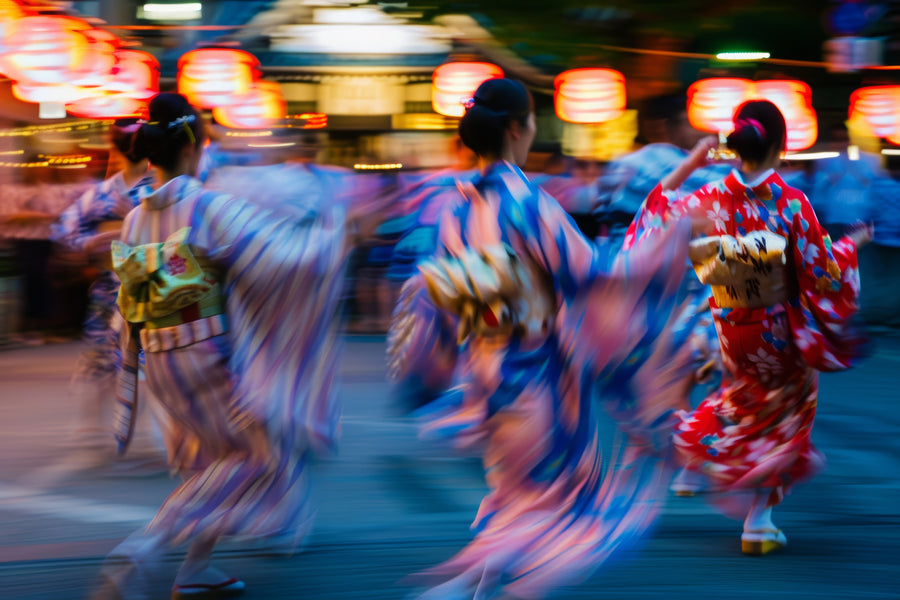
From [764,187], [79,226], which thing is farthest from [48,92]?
[764,187]

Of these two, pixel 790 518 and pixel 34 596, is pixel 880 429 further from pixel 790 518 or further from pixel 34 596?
pixel 34 596

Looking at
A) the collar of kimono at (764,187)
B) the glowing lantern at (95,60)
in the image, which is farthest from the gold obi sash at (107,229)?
the glowing lantern at (95,60)

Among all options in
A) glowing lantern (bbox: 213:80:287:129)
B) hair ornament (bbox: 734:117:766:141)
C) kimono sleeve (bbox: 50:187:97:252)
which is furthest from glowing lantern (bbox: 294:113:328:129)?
hair ornament (bbox: 734:117:766:141)

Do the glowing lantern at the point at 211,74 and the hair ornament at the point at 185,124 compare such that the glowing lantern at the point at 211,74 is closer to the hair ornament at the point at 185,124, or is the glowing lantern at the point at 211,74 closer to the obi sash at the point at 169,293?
the hair ornament at the point at 185,124

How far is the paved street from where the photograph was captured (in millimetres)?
3541

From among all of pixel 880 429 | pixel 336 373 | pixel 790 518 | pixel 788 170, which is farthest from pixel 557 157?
pixel 336 373

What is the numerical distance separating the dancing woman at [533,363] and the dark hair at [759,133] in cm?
111

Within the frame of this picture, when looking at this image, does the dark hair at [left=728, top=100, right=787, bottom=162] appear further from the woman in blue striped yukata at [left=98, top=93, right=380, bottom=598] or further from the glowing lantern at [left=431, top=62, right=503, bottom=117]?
the glowing lantern at [left=431, top=62, right=503, bottom=117]

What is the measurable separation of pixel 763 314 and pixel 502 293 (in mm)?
1413

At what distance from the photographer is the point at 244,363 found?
3312 mm

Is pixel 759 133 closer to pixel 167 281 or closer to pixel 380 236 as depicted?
pixel 167 281

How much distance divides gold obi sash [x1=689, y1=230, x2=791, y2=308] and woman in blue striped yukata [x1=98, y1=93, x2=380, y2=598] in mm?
1299

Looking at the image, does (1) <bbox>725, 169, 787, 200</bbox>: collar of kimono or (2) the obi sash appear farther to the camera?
(1) <bbox>725, 169, 787, 200</bbox>: collar of kimono

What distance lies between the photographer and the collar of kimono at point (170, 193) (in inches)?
127
